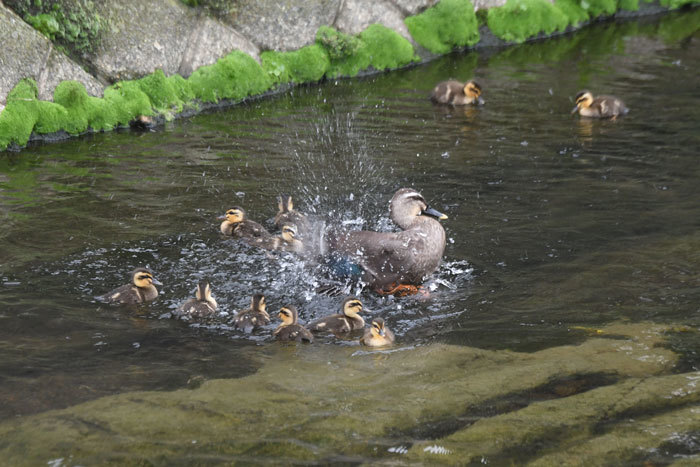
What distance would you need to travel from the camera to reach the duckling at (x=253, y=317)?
6254mm

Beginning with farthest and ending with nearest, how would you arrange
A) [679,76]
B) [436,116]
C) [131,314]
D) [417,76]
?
1. [417,76]
2. [679,76]
3. [436,116]
4. [131,314]

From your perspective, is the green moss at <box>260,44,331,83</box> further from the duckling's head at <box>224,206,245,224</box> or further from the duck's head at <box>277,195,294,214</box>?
the duckling's head at <box>224,206,245,224</box>

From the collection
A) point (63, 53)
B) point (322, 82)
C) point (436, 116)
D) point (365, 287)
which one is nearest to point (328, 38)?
point (322, 82)

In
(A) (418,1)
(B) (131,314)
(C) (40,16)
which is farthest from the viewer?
(A) (418,1)

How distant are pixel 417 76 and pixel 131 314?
9.67 metres

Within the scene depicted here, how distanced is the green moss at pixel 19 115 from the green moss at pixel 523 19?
9.70 meters

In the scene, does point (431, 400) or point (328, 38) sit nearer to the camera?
point (431, 400)

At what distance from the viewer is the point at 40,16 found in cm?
1151

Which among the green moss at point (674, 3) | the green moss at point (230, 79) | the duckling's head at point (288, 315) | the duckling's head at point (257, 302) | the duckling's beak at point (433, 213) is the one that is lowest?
the duckling's head at point (288, 315)

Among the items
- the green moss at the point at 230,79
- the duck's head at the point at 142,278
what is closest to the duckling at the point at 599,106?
the green moss at the point at 230,79

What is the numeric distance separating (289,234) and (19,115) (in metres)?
5.22

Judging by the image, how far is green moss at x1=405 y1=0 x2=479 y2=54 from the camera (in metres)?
15.9

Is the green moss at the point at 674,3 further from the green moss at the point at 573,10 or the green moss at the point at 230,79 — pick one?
the green moss at the point at 230,79

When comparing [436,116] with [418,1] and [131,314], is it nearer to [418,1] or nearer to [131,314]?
[418,1]
